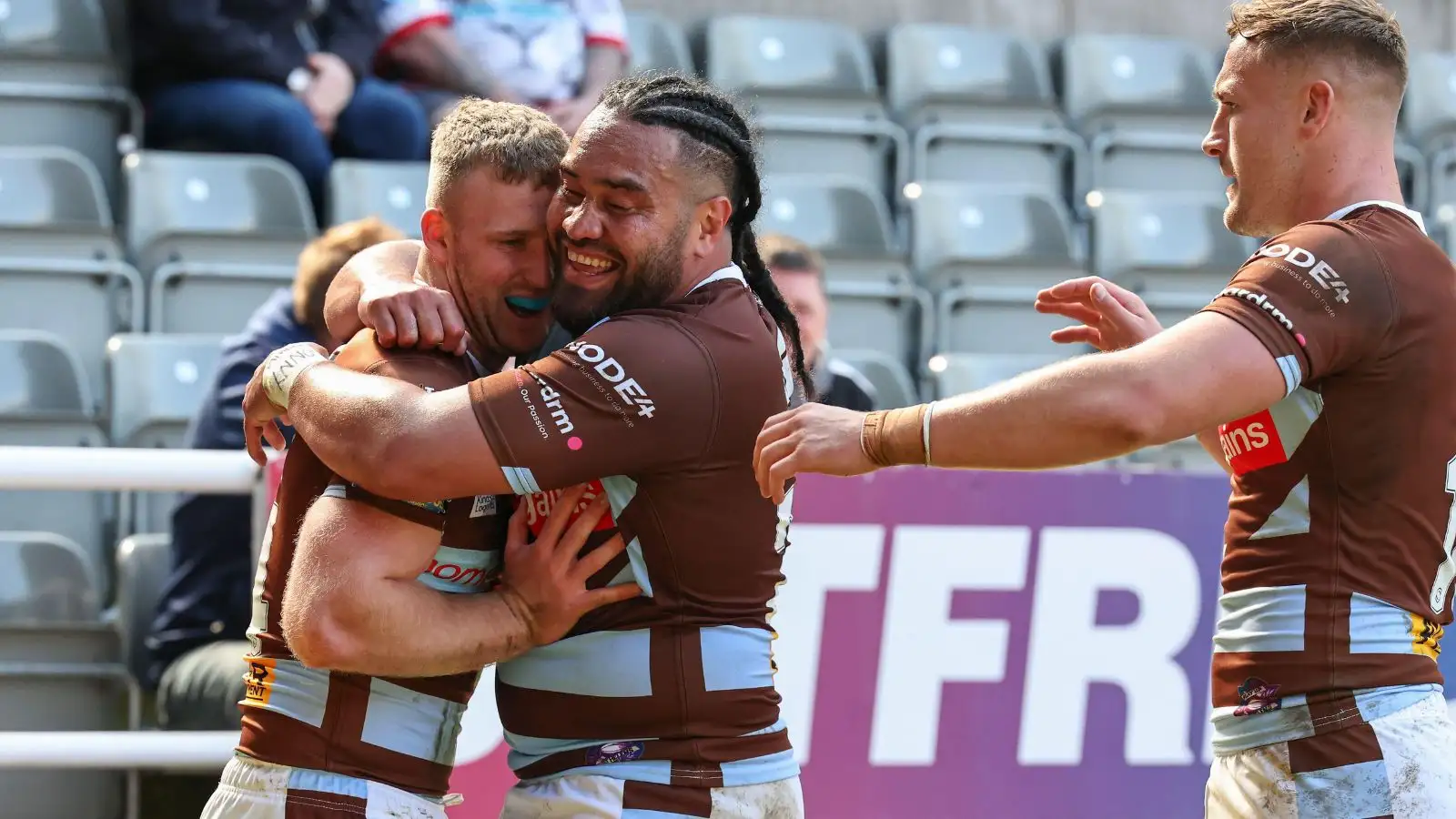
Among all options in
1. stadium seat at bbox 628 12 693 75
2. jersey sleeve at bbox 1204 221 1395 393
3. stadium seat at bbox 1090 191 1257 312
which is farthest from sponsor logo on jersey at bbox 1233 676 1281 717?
stadium seat at bbox 628 12 693 75

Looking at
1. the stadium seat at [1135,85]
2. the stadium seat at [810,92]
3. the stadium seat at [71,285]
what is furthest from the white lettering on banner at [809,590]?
the stadium seat at [1135,85]

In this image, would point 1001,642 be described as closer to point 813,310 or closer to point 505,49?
point 813,310

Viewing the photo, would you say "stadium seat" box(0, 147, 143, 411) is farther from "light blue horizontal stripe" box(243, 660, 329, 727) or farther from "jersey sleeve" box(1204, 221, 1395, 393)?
"jersey sleeve" box(1204, 221, 1395, 393)

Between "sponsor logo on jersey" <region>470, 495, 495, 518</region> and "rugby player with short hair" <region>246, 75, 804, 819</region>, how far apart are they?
61mm

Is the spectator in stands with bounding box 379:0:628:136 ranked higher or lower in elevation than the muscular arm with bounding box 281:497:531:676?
higher

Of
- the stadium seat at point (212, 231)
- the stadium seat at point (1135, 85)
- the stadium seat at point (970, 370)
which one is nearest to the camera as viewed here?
the stadium seat at point (212, 231)

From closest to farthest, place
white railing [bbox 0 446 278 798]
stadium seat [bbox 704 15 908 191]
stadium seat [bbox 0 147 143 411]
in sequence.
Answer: white railing [bbox 0 446 278 798] < stadium seat [bbox 0 147 143 411] < stadium seat [bbox 704 15 908 191]

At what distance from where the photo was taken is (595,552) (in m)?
2.80

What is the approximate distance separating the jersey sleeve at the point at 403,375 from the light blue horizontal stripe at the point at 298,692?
31 cm

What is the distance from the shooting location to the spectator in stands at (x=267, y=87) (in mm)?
6727

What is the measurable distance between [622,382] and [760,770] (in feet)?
2.22

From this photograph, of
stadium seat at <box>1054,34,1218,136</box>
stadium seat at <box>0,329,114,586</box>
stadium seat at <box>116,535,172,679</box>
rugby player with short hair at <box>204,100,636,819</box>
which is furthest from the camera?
stadium seat at <box>1054,34,1218,136</box>

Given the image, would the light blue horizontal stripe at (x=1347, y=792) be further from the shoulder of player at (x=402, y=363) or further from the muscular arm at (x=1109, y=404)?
the shoulder of player at (x=402, y=363)

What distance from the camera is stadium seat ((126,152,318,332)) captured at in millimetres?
6406
